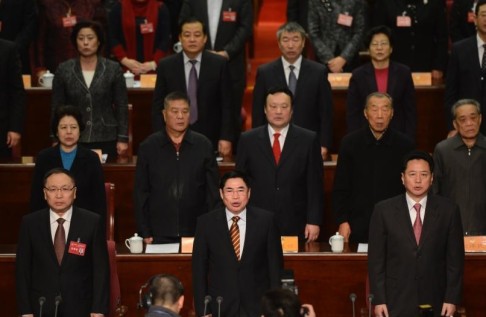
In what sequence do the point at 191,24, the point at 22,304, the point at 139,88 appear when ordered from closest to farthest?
the point at 22,304 → the point at 191,24 → the point at 139,88

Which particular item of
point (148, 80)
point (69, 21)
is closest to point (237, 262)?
point (148, 80)

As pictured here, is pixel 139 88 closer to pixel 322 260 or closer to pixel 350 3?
pixel 350 3

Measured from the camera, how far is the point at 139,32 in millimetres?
8609

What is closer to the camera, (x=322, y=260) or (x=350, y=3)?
(x=322, y=260)

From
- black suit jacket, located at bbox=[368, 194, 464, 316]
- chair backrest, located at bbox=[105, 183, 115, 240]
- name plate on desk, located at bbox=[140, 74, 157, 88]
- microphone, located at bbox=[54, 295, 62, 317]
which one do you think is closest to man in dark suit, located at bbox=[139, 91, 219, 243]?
chair backrest, located at bbox=[105, 183, 115, 240]

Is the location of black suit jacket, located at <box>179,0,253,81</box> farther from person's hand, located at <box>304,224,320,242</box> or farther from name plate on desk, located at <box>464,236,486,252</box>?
name plate on desk, located at <box>464,236,486,252</box>

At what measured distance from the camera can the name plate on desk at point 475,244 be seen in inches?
244

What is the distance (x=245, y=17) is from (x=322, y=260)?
282cm

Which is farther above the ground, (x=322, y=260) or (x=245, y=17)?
(x=245, y=17)

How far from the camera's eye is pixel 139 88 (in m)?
8.45

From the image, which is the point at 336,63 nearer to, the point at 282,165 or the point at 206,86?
the point at 206,86

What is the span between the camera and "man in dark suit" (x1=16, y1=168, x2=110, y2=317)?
18.8ft

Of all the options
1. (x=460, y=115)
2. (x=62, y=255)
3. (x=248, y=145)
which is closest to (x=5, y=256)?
(x=62, y=255)

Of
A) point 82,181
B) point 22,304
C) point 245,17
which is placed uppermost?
point 245,17
